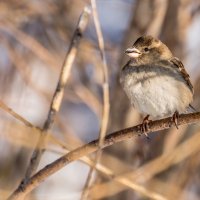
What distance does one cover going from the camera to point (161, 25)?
4.69 meters

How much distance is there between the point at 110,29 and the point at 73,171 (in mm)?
1460

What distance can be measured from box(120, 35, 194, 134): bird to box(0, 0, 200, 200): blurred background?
586 mm

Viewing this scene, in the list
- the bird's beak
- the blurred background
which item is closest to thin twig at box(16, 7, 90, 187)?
the bird's beak

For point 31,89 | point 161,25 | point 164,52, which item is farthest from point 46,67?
point 164,52

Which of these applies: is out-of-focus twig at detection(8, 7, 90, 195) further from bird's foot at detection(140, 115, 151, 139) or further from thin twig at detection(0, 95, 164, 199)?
bird's foot at detection(140, 115, 151, 139)

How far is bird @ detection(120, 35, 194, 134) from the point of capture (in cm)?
357

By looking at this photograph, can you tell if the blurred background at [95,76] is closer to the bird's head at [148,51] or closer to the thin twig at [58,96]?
the bird's head at [148,51]

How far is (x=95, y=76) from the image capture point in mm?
5023

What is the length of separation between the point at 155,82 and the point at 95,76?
152cm

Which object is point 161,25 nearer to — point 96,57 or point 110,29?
point 96,57

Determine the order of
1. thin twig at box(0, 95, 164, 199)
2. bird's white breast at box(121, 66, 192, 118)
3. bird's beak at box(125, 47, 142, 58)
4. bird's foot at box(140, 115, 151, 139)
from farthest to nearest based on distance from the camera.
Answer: bird's beak at box(125, 47, 142, 58) < bird's white breast at box(121, 66, 192, 118) < bird's foot at box(140, 115, 151, 139) < thin twig at box(0, 95, 164, 199)

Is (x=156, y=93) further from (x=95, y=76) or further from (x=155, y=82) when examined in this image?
(x=95, y=76)

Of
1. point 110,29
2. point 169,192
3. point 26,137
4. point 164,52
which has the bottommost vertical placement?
point 26,137

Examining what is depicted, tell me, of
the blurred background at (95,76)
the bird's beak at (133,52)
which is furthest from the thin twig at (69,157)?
the blurred background at (95,76)
